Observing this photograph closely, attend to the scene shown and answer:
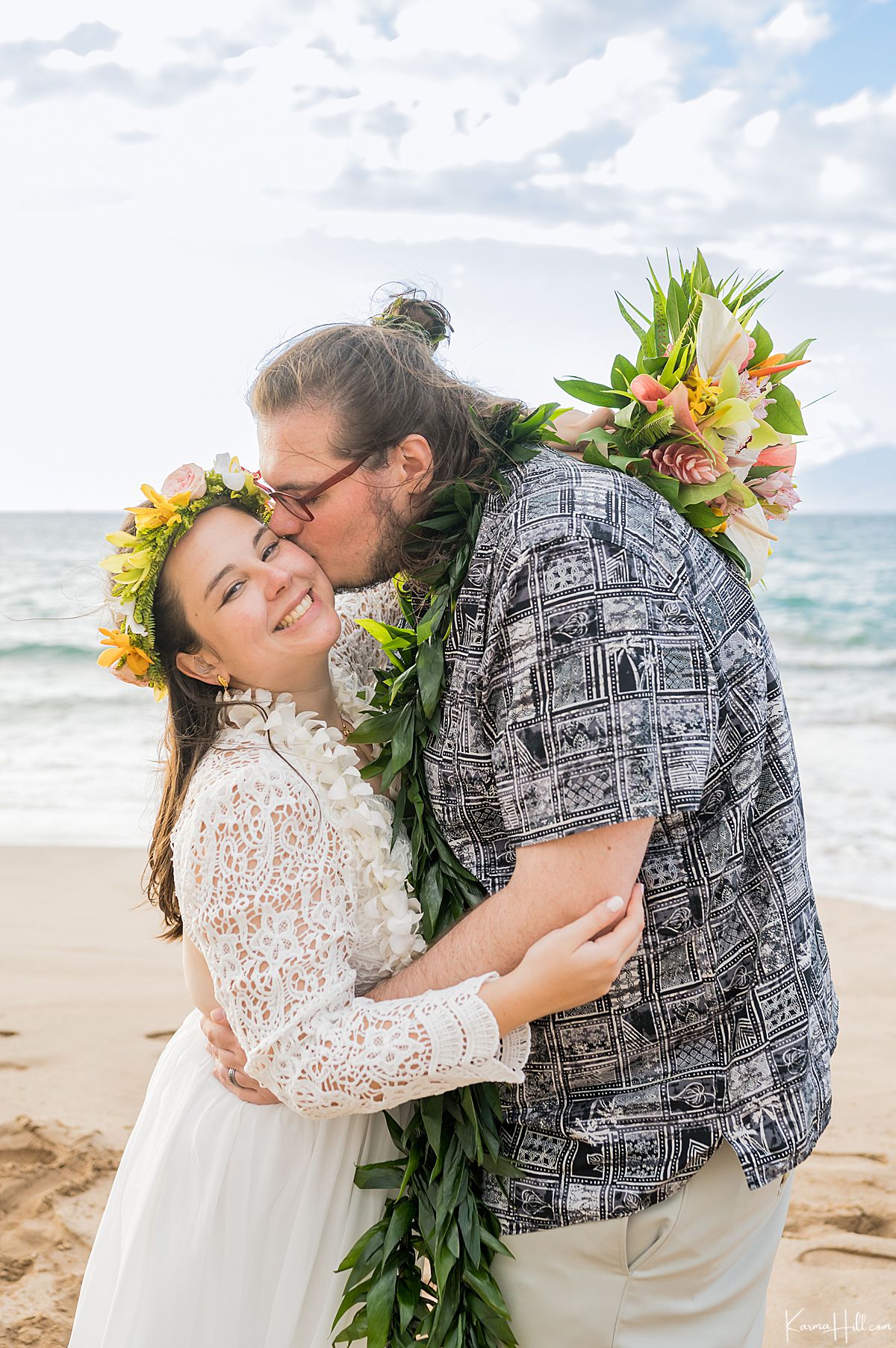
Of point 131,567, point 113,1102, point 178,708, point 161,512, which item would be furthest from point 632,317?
point 113,1102

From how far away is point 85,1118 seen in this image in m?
4.28

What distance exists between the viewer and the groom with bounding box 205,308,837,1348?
5.94ft

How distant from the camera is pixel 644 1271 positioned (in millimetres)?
2092

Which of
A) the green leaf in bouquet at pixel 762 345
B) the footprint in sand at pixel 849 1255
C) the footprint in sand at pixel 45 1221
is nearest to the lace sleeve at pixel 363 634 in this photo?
the green leaf in bouquet at pixel 762 345

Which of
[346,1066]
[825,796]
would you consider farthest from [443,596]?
[825,796]

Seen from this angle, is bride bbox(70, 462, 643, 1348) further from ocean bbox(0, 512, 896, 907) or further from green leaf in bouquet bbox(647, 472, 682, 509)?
green leaf in bouquet bbox(647, 472, 682, 509)

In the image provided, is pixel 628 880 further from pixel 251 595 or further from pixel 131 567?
pixel 131 567

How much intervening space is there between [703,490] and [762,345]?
436 mm

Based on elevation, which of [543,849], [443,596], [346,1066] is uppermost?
[443,596]

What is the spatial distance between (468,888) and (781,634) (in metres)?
18.1

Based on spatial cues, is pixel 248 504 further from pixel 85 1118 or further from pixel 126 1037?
pixel 126 1037

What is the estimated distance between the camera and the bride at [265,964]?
1905 mm

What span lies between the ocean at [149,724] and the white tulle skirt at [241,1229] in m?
0.92

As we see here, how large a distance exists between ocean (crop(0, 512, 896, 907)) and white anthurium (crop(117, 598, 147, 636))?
0.07 metres
